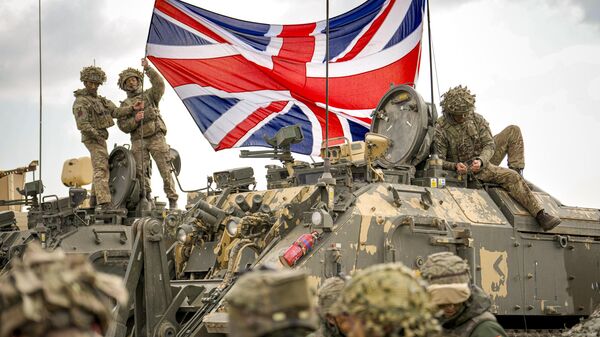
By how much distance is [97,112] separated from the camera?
53.4 ft

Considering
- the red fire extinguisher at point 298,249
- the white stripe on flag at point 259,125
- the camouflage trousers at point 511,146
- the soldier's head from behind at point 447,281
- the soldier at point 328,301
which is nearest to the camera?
the soldier's head from behind at point 447,281

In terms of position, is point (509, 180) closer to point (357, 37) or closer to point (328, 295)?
point (357, 37)

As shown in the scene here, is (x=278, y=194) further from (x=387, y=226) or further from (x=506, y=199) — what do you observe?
(x=506, y=199)

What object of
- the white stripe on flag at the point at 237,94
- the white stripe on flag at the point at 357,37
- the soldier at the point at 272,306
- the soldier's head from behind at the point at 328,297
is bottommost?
the soldier's head from behind at the point at 328,297

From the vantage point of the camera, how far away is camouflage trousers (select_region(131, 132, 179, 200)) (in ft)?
52.5

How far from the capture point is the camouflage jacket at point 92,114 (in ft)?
53.0

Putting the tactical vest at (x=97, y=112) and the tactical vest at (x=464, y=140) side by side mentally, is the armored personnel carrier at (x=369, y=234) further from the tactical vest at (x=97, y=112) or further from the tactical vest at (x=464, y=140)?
the tactical vest at (x=97, y=112)

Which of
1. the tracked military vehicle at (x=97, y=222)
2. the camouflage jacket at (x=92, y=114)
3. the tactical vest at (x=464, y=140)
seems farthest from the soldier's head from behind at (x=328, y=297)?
the camouflage jacket at (x=92, y=114)

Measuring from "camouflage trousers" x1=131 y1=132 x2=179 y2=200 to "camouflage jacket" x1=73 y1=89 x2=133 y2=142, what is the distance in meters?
0.62

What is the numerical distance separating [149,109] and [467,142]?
19.7ft

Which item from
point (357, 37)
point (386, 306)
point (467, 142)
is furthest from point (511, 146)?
point (386, 306)

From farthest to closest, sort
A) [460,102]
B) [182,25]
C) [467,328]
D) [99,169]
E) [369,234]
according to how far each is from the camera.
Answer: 1. [99,169]
2. [182,25]
3. [460,102]
4. [369,234]
5. [467,328]

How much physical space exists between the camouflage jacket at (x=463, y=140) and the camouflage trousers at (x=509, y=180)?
1.29ft

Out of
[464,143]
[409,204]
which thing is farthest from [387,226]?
[464,143]
